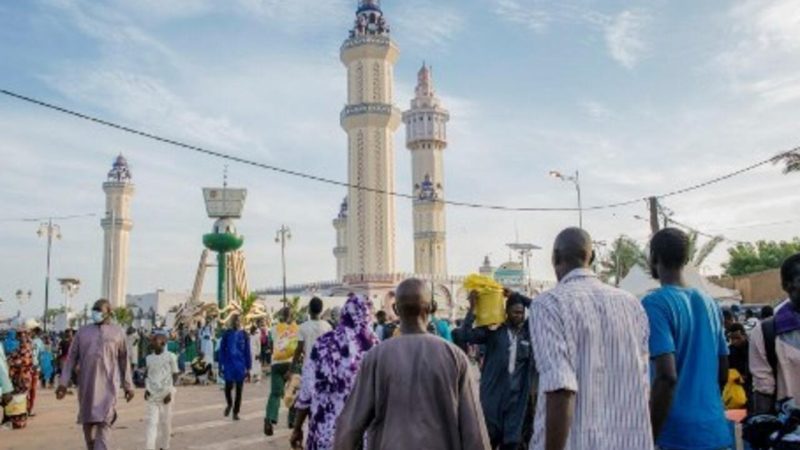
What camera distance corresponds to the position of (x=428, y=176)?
72.3 metres

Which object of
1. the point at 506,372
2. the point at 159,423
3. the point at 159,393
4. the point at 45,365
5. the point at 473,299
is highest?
the point at 473,299

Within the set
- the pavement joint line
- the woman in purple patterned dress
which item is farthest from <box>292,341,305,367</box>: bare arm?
the pavement joint line

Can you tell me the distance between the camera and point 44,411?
14516 mm

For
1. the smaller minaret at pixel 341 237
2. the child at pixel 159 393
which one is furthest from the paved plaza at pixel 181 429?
the smaller minaret at pixel 341 237

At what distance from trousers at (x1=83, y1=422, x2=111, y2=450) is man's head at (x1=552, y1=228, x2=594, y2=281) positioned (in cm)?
558

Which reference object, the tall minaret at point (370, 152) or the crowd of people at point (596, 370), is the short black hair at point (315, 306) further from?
the tall minaret at point (370, 152)

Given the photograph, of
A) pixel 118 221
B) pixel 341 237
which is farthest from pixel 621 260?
pixel 118 221

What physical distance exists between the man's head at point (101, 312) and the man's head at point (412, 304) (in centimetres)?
482

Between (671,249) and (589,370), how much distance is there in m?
1.05

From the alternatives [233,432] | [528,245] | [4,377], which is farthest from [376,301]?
[4,377]

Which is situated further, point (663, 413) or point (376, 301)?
point (376, 301)

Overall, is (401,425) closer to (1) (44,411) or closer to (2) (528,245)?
(1) (44,411)

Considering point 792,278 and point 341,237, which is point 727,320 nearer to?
point 792,278

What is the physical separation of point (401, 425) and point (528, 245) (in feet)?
220
